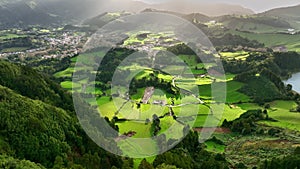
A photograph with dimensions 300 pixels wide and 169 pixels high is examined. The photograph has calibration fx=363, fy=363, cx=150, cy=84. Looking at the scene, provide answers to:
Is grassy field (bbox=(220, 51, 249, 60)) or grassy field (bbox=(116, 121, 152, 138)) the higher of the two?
grassy field (bbox=(116, 121, 152, 138))

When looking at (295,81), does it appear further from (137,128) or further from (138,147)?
(138,147)

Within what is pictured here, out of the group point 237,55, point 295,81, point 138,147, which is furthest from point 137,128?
point 237,55

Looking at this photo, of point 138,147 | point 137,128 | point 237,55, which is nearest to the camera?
point 138,147

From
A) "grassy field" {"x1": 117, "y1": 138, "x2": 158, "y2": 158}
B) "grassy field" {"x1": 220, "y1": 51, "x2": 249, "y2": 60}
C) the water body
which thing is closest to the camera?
"grassy field" {"x1": 117, "y1": 138, "x2": 158, "y2": 158}

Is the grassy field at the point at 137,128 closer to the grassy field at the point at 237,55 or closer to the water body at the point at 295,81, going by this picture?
the water body at the point at 295,81

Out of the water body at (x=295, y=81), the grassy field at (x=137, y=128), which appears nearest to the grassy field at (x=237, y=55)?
the water body at (x=295, y=81)

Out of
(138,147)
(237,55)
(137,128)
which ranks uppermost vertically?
(138,147)

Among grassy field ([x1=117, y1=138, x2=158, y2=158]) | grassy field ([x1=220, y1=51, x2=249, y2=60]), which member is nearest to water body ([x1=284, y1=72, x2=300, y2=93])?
grassy field ([x1=220, y1=51, x2=249, y2=60])

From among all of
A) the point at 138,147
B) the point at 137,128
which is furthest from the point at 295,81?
the point at 138,147

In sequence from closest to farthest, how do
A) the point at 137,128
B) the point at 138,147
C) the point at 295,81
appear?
the point at 138,147 < the point at 137,128 < the point at 295,81

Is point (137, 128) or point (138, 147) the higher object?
point (138, 147)

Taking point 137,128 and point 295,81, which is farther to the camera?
point 295,81

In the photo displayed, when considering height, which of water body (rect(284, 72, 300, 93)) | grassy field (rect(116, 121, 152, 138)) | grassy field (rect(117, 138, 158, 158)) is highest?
grassy field (rect(117, 138, 158, 158))

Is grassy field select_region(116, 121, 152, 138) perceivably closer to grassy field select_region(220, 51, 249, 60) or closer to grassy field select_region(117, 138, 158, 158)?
grassy field select_region(117, 138, 158, 158)
